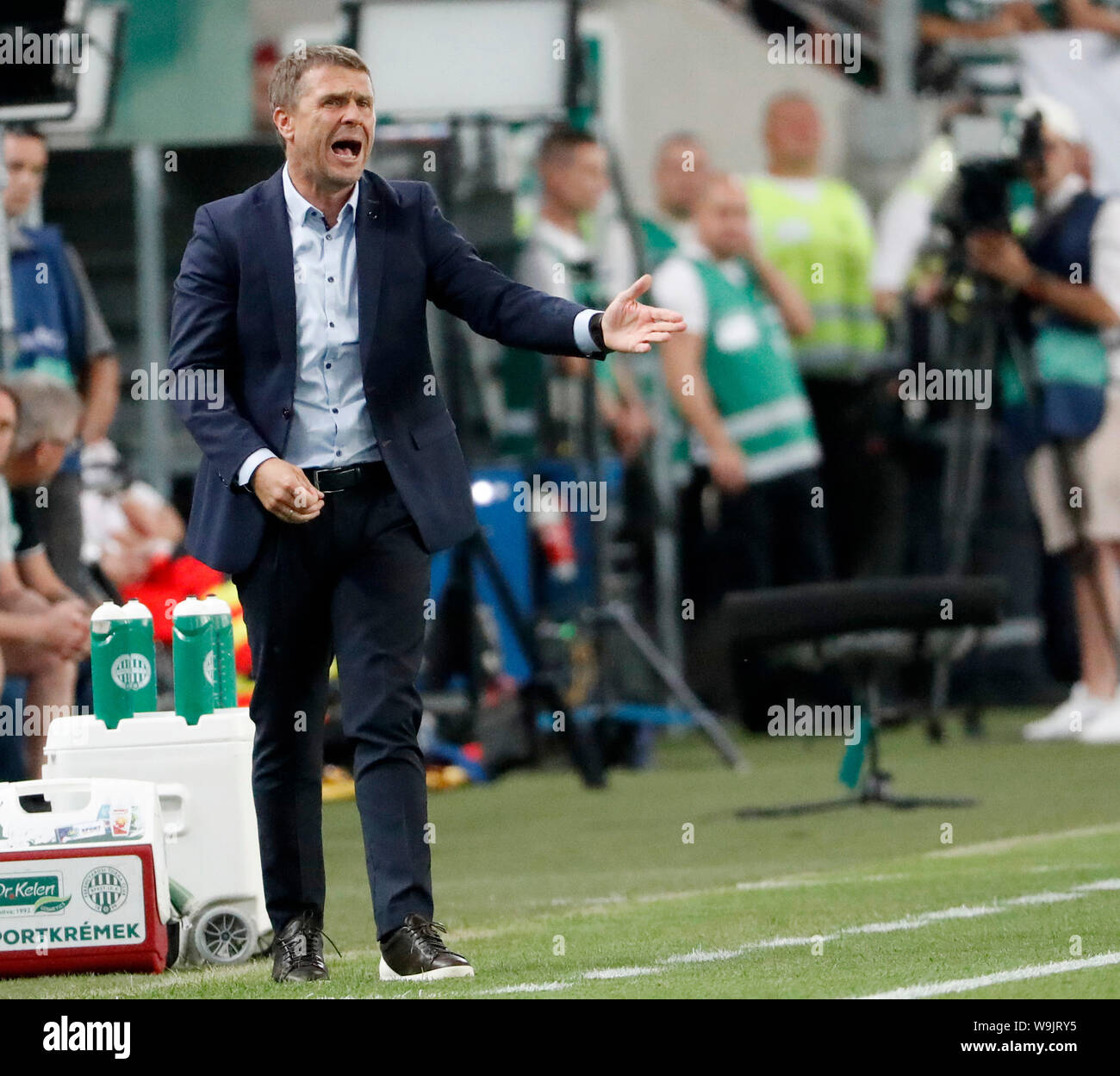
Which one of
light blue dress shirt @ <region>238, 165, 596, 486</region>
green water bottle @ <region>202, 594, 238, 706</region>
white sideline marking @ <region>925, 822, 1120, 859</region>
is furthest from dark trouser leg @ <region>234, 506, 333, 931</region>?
white sideline marking @ <region>925, 822, 1120, 859</region>

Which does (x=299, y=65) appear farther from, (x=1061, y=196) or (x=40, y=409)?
(x=1061, y=196)

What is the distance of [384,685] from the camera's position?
561cm

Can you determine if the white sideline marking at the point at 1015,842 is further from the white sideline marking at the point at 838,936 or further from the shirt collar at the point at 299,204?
the shirt collar at the point at 299,204

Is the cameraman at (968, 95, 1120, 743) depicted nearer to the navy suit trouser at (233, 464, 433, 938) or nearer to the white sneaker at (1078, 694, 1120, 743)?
the white sneaker at (1078, 694, 1120, 743)

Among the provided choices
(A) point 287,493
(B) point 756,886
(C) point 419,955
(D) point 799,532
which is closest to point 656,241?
(D) point 799,532

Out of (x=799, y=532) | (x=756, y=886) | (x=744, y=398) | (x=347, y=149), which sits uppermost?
Answer: (x=347, y=149)

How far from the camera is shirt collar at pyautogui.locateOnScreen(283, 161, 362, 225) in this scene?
225 inches

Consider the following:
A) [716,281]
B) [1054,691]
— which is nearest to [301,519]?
[716,281]

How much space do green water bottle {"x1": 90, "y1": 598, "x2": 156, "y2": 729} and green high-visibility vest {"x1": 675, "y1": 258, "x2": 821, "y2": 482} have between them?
6.29 meters

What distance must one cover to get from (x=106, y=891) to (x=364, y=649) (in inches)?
42.2

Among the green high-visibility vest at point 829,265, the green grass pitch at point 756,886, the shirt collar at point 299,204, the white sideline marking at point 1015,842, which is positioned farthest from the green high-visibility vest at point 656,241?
the shirt collar at point 299,204

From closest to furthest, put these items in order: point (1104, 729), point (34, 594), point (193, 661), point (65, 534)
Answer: point (193, 661), point (34, 594), point (65, 534), point (1104, 729)

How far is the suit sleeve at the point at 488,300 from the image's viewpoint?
5.63 metres

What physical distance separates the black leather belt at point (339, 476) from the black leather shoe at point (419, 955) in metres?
0.92
